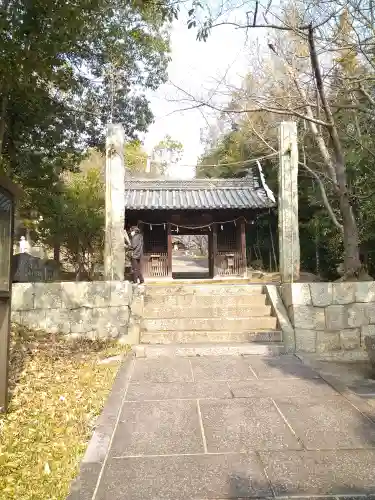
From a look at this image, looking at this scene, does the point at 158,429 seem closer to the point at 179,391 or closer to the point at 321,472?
the point at 179,391

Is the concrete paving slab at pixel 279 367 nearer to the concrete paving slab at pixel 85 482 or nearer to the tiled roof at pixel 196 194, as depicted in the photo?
the concrete paving slab at pixel 85 482

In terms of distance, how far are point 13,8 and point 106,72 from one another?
21.8 ft

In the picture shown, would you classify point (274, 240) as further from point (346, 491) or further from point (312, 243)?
point (346, 491)

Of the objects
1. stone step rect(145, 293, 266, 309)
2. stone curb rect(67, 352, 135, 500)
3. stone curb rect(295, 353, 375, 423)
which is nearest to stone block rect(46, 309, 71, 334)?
stone step rect(145, 293, 266, 309)

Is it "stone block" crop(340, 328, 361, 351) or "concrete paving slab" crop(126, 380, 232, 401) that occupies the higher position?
"stone block" crop(340, 328, 361, 351)

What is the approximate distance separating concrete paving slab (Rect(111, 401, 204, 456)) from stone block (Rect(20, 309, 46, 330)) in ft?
11.6

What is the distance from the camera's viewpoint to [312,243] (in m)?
19.8

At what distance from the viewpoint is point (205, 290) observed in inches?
320

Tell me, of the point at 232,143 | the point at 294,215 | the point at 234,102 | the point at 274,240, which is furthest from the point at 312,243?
the point at 234,102

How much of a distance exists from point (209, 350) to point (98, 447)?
10.8ft

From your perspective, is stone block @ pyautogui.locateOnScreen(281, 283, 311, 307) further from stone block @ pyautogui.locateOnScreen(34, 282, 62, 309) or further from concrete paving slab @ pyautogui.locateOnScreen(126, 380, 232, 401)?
stone block @ pyautogui.locateOnScreen(34, 282, 62, 309)

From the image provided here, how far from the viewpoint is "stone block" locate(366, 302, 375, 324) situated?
6.81 metres

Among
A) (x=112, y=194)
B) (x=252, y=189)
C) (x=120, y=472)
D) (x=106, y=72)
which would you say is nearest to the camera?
(x=120, y=472)

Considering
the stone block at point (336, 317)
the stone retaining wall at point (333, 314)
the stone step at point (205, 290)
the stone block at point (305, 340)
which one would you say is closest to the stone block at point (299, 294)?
the stone retaining wall at point (333, 314)
